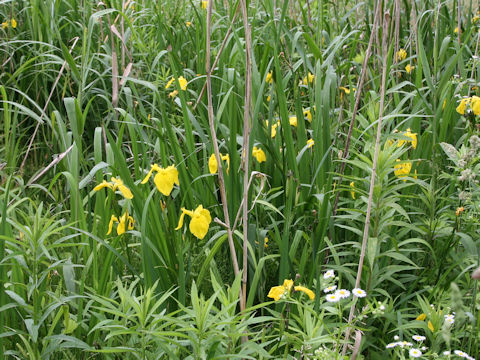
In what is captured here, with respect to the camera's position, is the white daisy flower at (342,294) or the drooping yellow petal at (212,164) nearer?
the white daisy flower at (342,294)

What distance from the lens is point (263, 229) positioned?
Answer: 2.01 meters

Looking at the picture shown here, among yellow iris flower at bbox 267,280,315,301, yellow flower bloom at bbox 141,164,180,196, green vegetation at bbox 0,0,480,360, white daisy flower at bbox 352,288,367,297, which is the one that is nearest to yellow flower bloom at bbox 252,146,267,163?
green vegetation at bbox 0,0,480,360

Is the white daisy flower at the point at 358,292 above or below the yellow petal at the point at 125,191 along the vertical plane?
below

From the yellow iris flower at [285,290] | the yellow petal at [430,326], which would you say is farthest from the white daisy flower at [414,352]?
the yellow iris flower at [285,290]

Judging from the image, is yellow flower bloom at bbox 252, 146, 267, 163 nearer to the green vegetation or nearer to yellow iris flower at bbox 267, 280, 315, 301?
the green vegetation

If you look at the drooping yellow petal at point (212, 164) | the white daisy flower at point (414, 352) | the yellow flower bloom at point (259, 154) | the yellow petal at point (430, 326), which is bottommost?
the yellow petal at point (430, 326)

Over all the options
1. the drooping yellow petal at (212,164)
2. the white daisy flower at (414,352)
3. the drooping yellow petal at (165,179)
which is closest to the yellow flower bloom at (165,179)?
the drooping yellow petal at (165,179)

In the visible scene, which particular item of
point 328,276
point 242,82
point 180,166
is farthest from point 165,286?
point 242,82

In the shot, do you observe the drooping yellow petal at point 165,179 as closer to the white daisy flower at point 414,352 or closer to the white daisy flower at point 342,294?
the white daisy flower at point 342,294

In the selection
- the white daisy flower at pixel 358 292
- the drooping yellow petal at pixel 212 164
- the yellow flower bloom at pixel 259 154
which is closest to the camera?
the white daisy flower at pixel 358 292

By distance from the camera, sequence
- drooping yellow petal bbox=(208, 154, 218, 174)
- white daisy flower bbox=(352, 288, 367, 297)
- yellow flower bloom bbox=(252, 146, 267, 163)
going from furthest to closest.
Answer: yellow flower bloom bbox=(252, 146, 267, 163) → drooping yellow petal bbox=(208, 154, 218, 174) → white daisy flower bbox=(352, 288, 367, 297)

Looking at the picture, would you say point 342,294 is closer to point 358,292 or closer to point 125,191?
point 358,292

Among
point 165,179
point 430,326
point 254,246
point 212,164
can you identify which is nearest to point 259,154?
point 212,164

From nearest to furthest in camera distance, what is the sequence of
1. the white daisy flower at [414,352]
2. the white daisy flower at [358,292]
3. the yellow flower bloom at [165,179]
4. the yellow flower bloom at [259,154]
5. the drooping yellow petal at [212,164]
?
1. the white daisy flower at [414,352]
2. the white daisy flower at [358,292]
3. the yellow flower bloom at [165,179]
4. the drooping yellow petal at [212,164]
5. the yellow flower bloom at [259,154]
